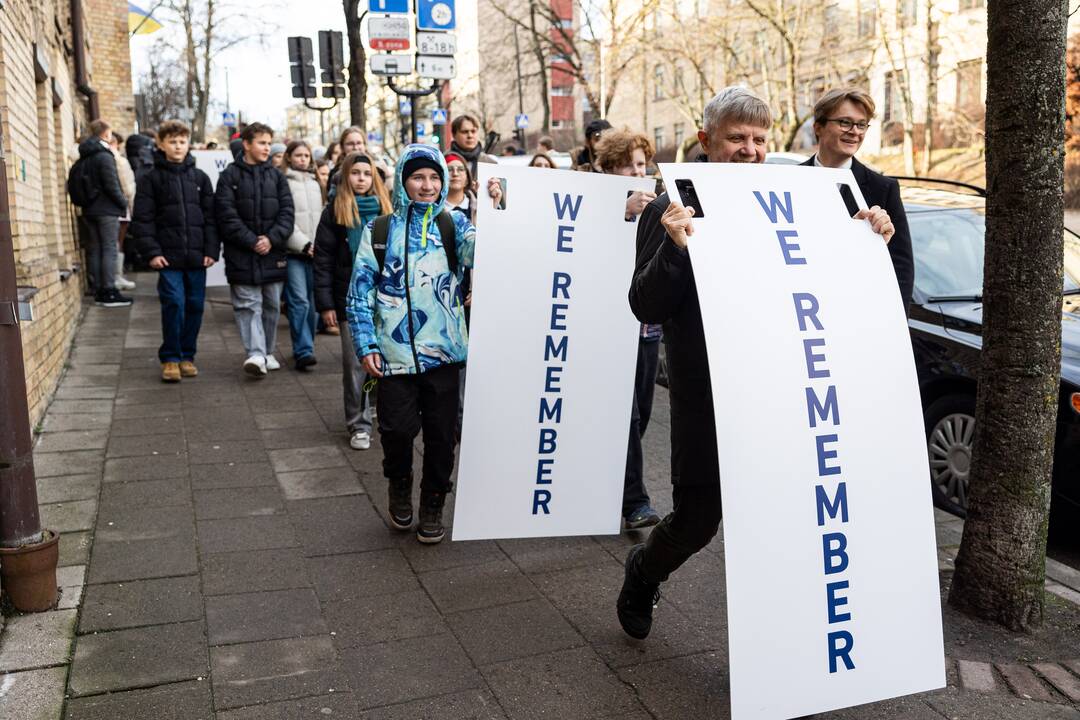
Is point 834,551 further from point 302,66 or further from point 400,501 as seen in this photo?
point 302,66

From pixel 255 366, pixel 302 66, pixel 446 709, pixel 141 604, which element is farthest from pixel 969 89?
pixel 446 709

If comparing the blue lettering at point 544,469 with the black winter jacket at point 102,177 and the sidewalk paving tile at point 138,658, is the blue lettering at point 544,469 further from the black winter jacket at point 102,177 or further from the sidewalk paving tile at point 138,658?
the black winter jacket at point 102,177

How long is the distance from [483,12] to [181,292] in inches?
2855

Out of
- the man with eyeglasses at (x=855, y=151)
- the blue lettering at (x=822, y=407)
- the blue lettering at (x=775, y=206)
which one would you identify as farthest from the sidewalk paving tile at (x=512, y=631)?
the man with eyeglasses at (x=855, y=151)

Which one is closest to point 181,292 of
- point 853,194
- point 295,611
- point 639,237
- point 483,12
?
point 295,611

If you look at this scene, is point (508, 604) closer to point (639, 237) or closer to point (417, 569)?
point (417, 569)

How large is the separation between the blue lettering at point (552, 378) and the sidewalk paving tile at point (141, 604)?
1.69 m

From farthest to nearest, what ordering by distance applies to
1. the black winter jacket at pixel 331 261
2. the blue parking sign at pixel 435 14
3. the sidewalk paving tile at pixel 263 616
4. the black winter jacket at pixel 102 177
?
the black winter jacket at pixel 102 177 → the blue parking sign at pixel 435 14 → the black winter jacket at pixel 331 261 → the sidewalk paving tile at pixel 263 616

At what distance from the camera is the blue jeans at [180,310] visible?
8258 millimetres

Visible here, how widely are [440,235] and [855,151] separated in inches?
71.7

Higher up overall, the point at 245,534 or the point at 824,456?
the point at 824,456

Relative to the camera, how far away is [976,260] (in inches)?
248

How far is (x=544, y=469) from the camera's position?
4.76m

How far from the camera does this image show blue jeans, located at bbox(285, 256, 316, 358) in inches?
348
